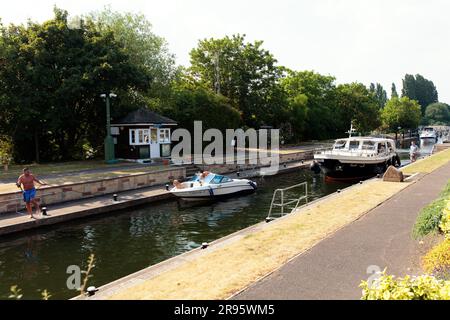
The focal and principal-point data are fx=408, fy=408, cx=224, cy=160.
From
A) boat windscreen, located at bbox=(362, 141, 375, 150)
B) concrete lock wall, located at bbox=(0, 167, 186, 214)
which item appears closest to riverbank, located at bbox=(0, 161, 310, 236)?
concrete lock wall, located at bbox=(0, 167, 186, 214)

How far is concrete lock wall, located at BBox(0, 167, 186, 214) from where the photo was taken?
673 inches

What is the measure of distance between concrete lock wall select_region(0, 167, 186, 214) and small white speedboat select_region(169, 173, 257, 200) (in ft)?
8.32

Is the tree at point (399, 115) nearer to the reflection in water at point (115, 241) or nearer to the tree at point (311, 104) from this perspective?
the tree at point (311, 104)

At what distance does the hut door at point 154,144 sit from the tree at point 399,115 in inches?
2807

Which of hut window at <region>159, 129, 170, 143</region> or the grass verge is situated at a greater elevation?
hut window at <region>159, 129, 170, 143</region>

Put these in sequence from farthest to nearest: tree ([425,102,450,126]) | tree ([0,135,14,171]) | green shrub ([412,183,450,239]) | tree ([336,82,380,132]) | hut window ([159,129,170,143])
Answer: tree ([425,102,450,126]) → tree ([336,82,380,132]) → hut window ([159,129,170,143]) → tree ([0,135,14,171]) → green shrub ([412,183,450,239])

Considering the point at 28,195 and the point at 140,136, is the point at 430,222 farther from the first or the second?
the point at 140,136

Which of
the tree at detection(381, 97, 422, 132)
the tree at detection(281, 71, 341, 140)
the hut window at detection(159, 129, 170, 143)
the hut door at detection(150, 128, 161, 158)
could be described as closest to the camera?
the hut door at detection(150, 128, 161, 158)

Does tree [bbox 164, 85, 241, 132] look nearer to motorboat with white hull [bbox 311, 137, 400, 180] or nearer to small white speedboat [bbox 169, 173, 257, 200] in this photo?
motorboat with white hull [bbox 311, 137, 400, 180]

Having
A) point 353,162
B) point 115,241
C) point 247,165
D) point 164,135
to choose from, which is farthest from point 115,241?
point 353,162

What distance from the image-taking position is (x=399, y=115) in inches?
3573

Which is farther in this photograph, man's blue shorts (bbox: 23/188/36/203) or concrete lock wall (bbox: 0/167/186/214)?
concrete lock wall (bbox: 0/167/186/214)

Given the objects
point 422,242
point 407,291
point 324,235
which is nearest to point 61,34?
point 324,235
